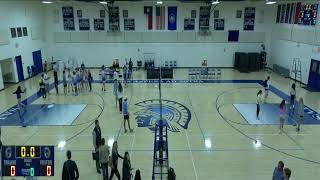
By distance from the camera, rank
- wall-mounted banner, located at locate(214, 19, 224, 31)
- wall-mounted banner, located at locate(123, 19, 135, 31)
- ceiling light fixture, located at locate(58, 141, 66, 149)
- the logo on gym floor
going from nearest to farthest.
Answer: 1. ceiling light fixture, located at locate(58, 141, 66, 149)
2. the logo on gym floor
3. wall-mounted banner, located at locate(214, 19, 224, 31)
4. wall-mounted banner, located at locate(123, 19, 135, 31)

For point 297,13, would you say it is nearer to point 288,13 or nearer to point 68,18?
point 288,13

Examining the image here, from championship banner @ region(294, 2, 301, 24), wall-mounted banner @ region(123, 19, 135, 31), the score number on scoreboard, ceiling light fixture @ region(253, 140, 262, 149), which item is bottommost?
ceiling light fixture @ region(253, 140, 262, 149)

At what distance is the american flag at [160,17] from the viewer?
30.3 m

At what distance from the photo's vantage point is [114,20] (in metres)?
30.5

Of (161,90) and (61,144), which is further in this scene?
(161,90)

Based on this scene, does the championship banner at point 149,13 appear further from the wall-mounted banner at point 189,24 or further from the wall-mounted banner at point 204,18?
the wall-mounted banner at point 204,18

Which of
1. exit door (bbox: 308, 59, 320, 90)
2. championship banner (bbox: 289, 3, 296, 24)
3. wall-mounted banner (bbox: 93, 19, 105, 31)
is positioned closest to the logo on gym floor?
exit door (bbox: 308, 59, 320, 90)

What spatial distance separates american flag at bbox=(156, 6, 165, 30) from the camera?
3028cm

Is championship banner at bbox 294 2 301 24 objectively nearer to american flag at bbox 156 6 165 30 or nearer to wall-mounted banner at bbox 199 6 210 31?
wall-mounted banner at bbox 199 6 210 31

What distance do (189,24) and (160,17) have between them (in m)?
3.19

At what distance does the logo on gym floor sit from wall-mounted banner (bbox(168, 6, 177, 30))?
13342 mm

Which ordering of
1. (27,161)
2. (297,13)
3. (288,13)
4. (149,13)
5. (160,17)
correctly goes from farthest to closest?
1. (160,17)
2. (149,13)
3. (288,13)
4. (297,13)
5. (27,161)

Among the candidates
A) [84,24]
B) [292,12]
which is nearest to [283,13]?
[292,12]

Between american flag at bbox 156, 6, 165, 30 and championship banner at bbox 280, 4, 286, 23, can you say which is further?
american flag at bbox 156, 6, 165, 30
